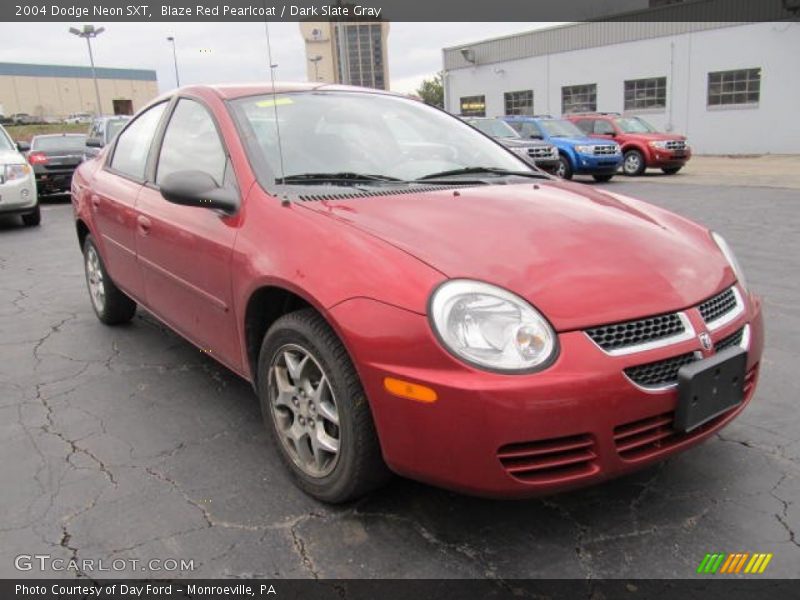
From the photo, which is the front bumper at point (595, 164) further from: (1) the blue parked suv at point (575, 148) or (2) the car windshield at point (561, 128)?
(2) the car windshield at point (561, 128)

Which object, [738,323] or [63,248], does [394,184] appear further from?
[63,248]

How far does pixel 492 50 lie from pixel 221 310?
3226cm

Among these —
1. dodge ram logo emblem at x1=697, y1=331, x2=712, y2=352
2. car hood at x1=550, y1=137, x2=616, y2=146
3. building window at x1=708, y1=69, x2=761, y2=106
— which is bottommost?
dodge ram logo emblem at x1=697, y1=331, x2=712, y2=352

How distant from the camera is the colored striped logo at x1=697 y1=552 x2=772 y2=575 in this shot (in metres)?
2.15

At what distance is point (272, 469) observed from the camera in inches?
112

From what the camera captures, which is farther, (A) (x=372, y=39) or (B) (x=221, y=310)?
(A) (x=372, y=39)

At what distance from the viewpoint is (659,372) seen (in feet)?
6.97

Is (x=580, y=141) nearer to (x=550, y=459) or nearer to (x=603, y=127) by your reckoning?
(x=603, y=127)

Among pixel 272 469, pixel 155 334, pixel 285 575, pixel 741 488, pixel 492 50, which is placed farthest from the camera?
pixel 492 50

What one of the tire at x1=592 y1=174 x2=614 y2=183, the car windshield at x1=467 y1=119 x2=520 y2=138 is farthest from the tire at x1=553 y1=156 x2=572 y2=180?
the car windshield at x1=467 y1=119 x2=520 y2=138

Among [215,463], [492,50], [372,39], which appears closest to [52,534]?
[215,463]

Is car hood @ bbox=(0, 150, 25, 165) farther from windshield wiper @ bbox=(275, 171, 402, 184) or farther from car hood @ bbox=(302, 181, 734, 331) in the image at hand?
car hood @ bbox=(302, 181, 734, 331)

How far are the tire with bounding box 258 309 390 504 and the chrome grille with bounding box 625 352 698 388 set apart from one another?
85cm

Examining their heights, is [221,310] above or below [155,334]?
above
